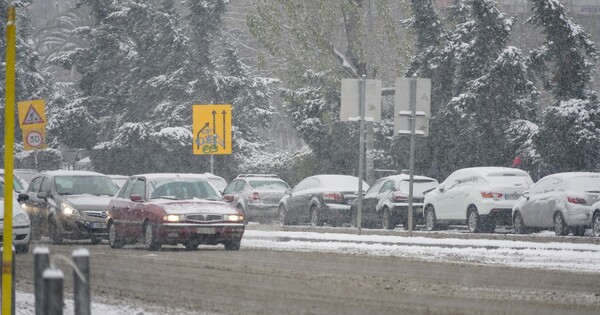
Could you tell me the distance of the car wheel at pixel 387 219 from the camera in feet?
122

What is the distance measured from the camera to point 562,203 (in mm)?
29828

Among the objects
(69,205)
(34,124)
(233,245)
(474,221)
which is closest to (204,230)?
(233,245)

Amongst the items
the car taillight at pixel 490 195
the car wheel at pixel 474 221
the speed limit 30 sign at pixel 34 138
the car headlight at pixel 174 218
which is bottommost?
the car wheel at pixel 474 221

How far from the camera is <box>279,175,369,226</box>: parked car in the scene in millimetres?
38531

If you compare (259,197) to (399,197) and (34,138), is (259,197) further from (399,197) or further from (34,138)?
(34,138)

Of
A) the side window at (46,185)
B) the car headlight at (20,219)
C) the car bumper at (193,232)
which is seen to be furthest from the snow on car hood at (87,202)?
the car headlight at (20,219)

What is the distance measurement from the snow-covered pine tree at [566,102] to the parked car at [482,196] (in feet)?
19.7

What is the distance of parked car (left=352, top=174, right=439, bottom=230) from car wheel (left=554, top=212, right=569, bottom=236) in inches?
276

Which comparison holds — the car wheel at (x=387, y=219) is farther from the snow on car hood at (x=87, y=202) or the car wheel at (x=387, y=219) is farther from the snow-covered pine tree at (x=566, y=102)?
the snow on car hood at (x=87, y=202)

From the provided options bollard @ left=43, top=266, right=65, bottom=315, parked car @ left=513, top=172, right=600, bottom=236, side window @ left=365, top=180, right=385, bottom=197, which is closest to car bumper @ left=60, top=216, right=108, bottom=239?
parked car @ left=513, top=172, right=600, bottom=236

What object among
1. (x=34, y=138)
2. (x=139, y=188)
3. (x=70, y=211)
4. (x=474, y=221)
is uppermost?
Answer: (x=34, y=138)

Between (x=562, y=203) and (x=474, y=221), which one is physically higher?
(x=562, y=203)

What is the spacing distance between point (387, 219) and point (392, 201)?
666mm

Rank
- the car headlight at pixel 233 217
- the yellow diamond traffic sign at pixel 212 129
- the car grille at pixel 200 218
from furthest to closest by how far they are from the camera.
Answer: the yellow diamond traffic sign at pixel 212 129
the car headlight at pixel 233 217
the car grille at pixel 200 218
